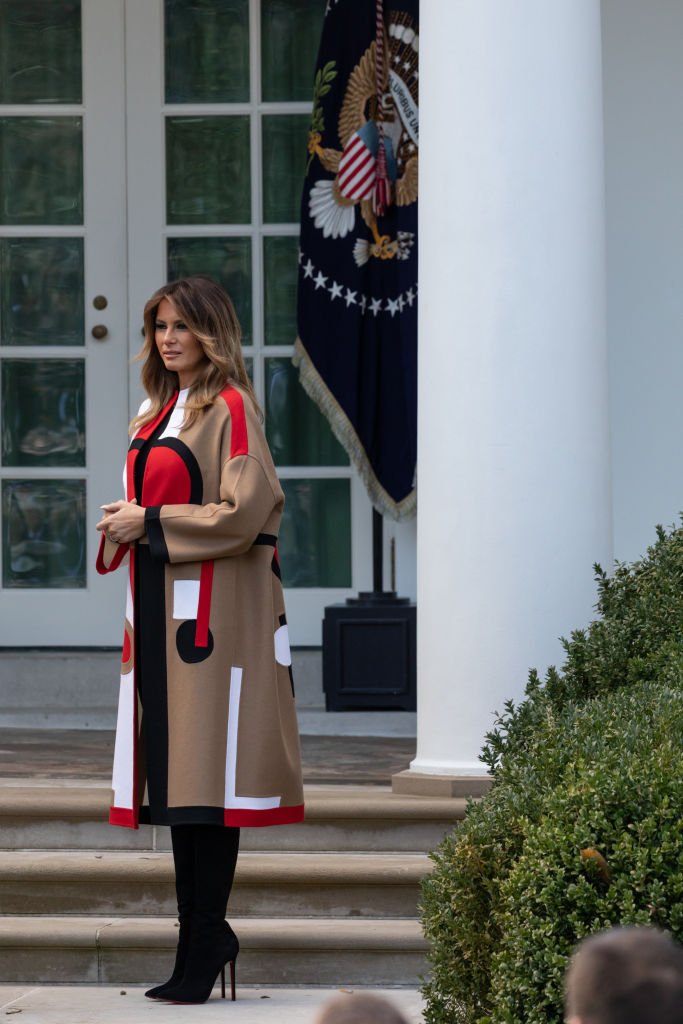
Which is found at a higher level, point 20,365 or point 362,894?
point 20,365

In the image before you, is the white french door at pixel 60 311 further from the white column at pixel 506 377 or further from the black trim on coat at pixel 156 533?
the black trim on coat at pixel 156 533

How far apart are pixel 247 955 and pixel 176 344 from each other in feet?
5.48

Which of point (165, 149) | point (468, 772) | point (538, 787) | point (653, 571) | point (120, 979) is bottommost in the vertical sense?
point (120, 979)

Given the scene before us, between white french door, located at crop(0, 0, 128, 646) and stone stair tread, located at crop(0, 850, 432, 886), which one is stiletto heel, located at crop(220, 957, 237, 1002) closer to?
stone stair tread, located at crop(0, 850, 432, 886)

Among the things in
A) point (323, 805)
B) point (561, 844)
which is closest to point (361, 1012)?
point (561, 844)

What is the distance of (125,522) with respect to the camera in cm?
422

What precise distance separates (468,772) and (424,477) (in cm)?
95

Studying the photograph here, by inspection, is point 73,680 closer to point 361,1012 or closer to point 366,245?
point 366,245

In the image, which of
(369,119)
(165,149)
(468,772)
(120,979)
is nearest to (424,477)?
(468,772)

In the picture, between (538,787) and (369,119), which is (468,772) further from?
(369,119)

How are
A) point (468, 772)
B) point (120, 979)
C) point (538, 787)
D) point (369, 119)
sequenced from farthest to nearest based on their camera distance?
point (369, 119) → point (468, 772) → point (120, 979) → point (538, 787)

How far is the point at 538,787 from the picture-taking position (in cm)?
349

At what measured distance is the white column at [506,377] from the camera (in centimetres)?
532

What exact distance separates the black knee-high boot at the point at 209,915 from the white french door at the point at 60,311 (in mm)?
3676
